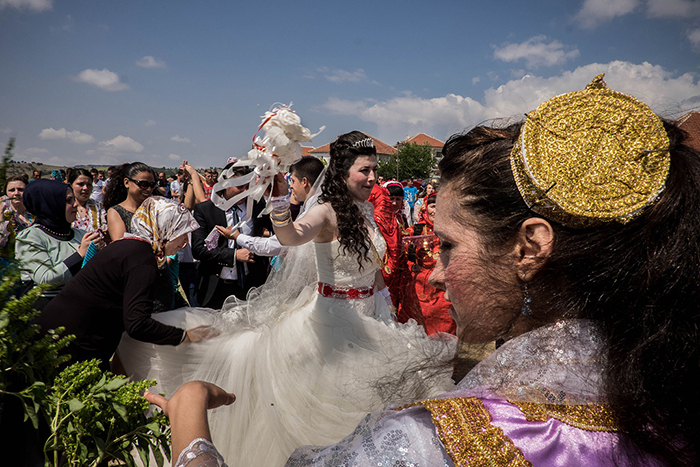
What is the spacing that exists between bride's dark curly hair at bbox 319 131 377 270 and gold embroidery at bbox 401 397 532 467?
2.39m

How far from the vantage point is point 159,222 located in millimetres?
2793

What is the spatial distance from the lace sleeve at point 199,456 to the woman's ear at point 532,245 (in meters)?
0.77

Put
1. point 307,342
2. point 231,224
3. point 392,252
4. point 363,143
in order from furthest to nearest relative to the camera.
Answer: point 231,224
point 392,252
point 363,143
point 307,342

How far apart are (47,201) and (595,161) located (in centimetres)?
392

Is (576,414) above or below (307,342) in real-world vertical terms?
above

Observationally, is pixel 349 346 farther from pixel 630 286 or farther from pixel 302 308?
pixel 630 286

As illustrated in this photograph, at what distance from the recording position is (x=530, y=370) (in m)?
0.82

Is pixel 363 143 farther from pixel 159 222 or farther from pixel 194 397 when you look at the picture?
pixel 194 397

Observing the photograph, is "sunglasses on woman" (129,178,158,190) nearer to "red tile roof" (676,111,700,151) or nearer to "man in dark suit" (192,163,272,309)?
"man in dark suit" (192,163,272,309)

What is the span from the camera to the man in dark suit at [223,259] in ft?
15.4

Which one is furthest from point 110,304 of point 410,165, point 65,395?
point 410,165

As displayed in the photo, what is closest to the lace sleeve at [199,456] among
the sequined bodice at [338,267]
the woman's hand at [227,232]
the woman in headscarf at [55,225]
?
the sequined bodice at [338,267]

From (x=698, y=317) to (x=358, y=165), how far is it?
2.84 meters

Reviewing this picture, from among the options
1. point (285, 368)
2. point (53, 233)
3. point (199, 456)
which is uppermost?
point (53, 233)
